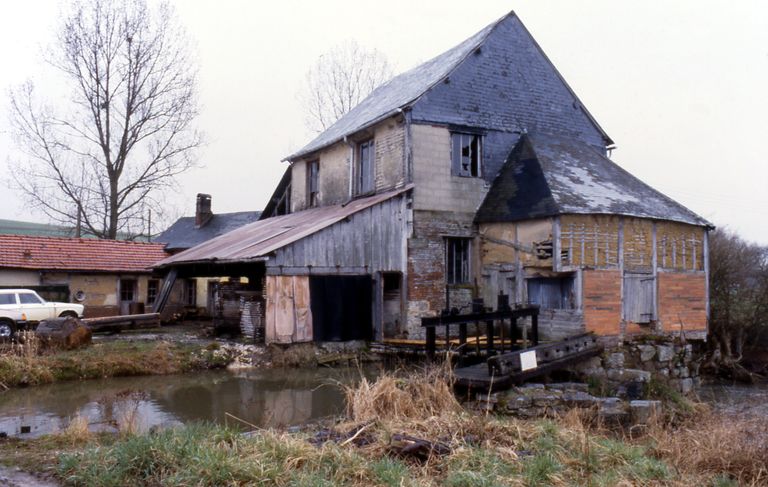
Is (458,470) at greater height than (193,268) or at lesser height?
lesser

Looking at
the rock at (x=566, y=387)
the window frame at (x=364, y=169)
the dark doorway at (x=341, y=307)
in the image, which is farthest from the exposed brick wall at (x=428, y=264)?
the rock at (x=566, y=387)

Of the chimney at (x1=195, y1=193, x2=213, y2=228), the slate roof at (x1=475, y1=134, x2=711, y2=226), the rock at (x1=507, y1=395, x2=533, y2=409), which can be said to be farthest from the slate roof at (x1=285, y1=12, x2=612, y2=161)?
the chimney at (x1=195, y1=193, x2=213, y2=228)

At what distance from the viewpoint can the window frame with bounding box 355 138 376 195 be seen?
20141mm

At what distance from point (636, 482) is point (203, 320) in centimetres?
2274

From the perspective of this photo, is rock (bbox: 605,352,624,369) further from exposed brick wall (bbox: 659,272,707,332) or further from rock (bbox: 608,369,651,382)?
exposed brick wall (bbox: 659,272,707,332)

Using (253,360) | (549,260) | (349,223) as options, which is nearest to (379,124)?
(349,223)

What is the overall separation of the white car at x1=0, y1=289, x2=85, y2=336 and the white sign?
12992mm

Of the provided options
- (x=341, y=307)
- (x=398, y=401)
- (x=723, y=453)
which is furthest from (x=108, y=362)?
(x=723, y=453)

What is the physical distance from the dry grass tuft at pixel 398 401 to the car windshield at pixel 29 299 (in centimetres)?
1306

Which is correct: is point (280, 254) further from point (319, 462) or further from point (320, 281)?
point (319, 462)

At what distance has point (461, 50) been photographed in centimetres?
2094

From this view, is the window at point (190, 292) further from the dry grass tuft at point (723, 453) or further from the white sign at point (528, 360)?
the dry grass tuft at point (723, 453)

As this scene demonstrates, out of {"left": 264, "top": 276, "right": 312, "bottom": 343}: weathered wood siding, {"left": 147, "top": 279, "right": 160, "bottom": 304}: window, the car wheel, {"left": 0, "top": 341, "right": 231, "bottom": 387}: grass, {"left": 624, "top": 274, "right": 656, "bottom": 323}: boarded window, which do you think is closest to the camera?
{"left": 0, "top": 341, "right": 231, "bottom": 387}: grass

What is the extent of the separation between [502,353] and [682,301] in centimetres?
713
